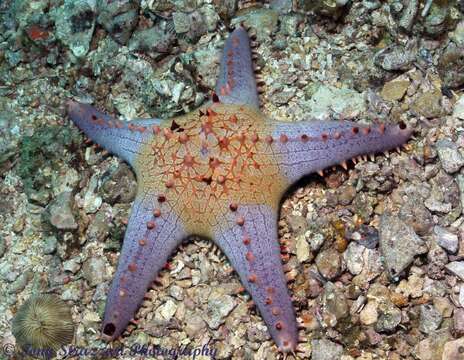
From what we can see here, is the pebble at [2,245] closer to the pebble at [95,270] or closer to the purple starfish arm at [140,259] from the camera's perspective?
the pebble at [95,270]

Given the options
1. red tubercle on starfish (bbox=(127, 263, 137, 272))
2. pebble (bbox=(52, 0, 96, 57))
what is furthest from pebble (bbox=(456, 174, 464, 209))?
pebble (bbox=(52, 0, 96, 57))

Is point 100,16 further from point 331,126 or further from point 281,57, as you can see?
point 331,126

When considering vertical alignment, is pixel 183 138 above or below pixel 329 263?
above

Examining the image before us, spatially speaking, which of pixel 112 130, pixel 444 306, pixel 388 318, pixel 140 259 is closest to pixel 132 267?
pixel 140 259

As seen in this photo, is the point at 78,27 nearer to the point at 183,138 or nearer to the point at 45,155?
the point at 45,155

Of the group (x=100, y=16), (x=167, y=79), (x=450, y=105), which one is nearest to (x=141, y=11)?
(x=100, y=16)

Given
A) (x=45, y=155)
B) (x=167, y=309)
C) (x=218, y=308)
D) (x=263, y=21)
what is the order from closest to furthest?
1. (x=218, y=308)
2. (x=167, y=309)
3. (x=45, y=155)
4. (x=263, y=21)

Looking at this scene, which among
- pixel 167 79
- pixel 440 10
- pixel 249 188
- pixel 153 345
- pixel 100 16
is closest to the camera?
pixel 249 188
